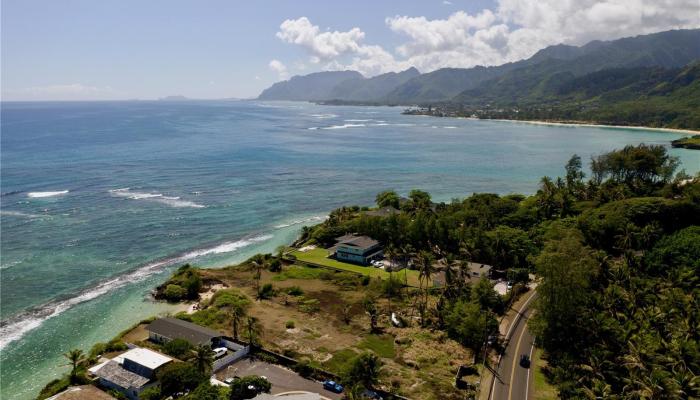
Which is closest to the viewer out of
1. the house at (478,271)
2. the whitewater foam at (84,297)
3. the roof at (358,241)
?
the whitewater foam at (84,297)

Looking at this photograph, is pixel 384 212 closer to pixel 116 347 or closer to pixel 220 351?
pixel 220 351

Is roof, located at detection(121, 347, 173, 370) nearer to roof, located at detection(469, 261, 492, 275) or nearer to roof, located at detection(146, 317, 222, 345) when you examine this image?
roof, located at detection(146, 317, 222, 345)

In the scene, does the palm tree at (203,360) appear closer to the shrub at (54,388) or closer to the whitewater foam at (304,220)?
the shrub at (54,388)

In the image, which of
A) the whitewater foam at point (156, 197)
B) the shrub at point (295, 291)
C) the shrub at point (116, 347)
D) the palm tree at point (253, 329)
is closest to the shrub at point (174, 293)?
the shrub at point (116, 347)

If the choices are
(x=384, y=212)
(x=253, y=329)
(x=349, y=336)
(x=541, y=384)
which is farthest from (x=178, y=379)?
A: (x=384, y=212)

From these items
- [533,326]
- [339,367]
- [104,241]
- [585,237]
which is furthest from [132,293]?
[585,237]

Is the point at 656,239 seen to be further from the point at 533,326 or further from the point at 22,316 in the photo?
the point at 22,316
